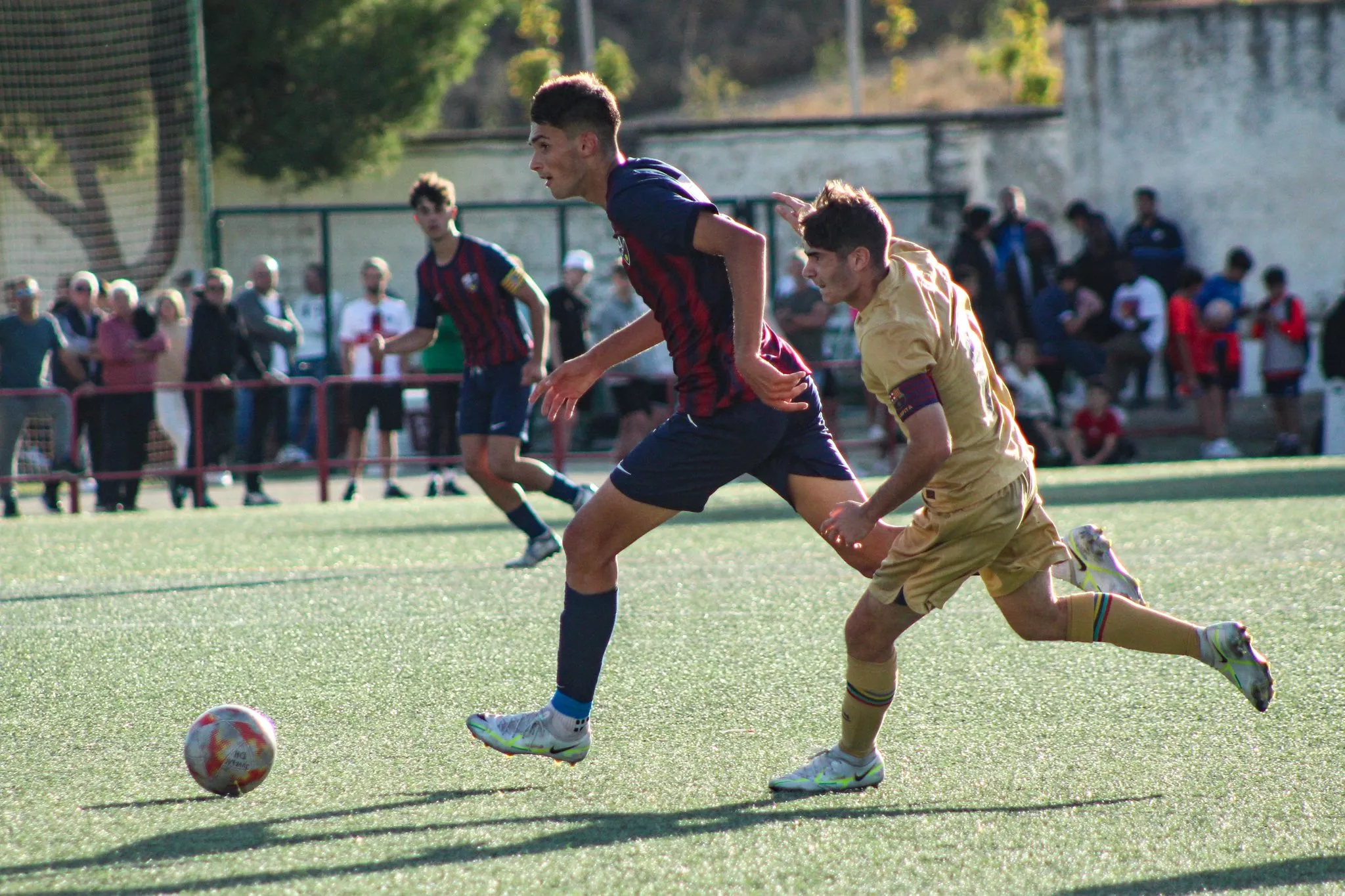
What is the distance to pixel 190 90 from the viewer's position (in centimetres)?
1989

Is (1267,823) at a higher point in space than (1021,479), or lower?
lower

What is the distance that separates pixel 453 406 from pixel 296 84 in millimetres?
9367

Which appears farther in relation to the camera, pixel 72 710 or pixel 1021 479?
pixel 72 710

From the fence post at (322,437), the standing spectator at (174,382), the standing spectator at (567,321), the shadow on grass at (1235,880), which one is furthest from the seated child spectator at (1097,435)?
the shadow on grass at (1235,880)

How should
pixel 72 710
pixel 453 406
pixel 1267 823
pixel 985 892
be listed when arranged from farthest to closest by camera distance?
A: pixel 453 406
pixel 72 710
pixel 1267 823
pixel 985 892

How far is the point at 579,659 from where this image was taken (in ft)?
14.2

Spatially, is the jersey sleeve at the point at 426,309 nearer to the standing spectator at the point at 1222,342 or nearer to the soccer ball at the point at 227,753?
the soccer ball at the point at 227,753

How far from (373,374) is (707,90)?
2469 cm

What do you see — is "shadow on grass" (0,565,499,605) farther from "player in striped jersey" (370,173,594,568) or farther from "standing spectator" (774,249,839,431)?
"standing spectator" (774,249,839,431)

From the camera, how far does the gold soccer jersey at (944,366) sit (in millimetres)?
3721

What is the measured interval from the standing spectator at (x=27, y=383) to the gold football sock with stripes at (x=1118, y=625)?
10.8 metres

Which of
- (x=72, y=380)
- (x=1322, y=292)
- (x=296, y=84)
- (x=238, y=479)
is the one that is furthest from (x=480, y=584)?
(x=296, y=84)

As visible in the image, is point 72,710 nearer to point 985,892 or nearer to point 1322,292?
point 985,892

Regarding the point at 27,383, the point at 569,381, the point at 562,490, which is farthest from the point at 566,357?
the point at 569,381
